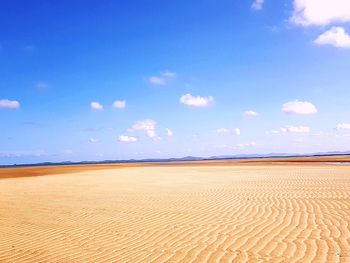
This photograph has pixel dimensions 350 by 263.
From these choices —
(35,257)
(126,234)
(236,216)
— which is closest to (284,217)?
(236,216)

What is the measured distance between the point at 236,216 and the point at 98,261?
4.89 metres

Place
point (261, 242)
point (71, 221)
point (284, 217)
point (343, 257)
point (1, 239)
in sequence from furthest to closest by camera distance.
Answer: point (71, 221) → point (284, 217) → point (1, 239) → point (261, 242) → point (343, 257)

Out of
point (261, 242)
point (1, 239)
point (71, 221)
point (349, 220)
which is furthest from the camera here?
point (71, 221)

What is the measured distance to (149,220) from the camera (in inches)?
404

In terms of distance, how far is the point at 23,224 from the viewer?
1030 centimetres

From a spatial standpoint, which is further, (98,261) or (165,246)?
(165,246)

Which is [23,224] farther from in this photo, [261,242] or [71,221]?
[261,242]

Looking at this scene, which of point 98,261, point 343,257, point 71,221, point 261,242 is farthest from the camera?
point 71,221

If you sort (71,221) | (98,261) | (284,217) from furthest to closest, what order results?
(71,221)
(284,217)
(98,261)

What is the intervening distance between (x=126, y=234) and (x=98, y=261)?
6.69ft

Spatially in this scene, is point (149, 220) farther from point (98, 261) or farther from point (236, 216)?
point (98, 261)

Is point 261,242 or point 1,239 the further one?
point 1,239

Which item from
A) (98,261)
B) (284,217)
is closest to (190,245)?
(98,261)

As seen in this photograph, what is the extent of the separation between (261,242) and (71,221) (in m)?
5.69
